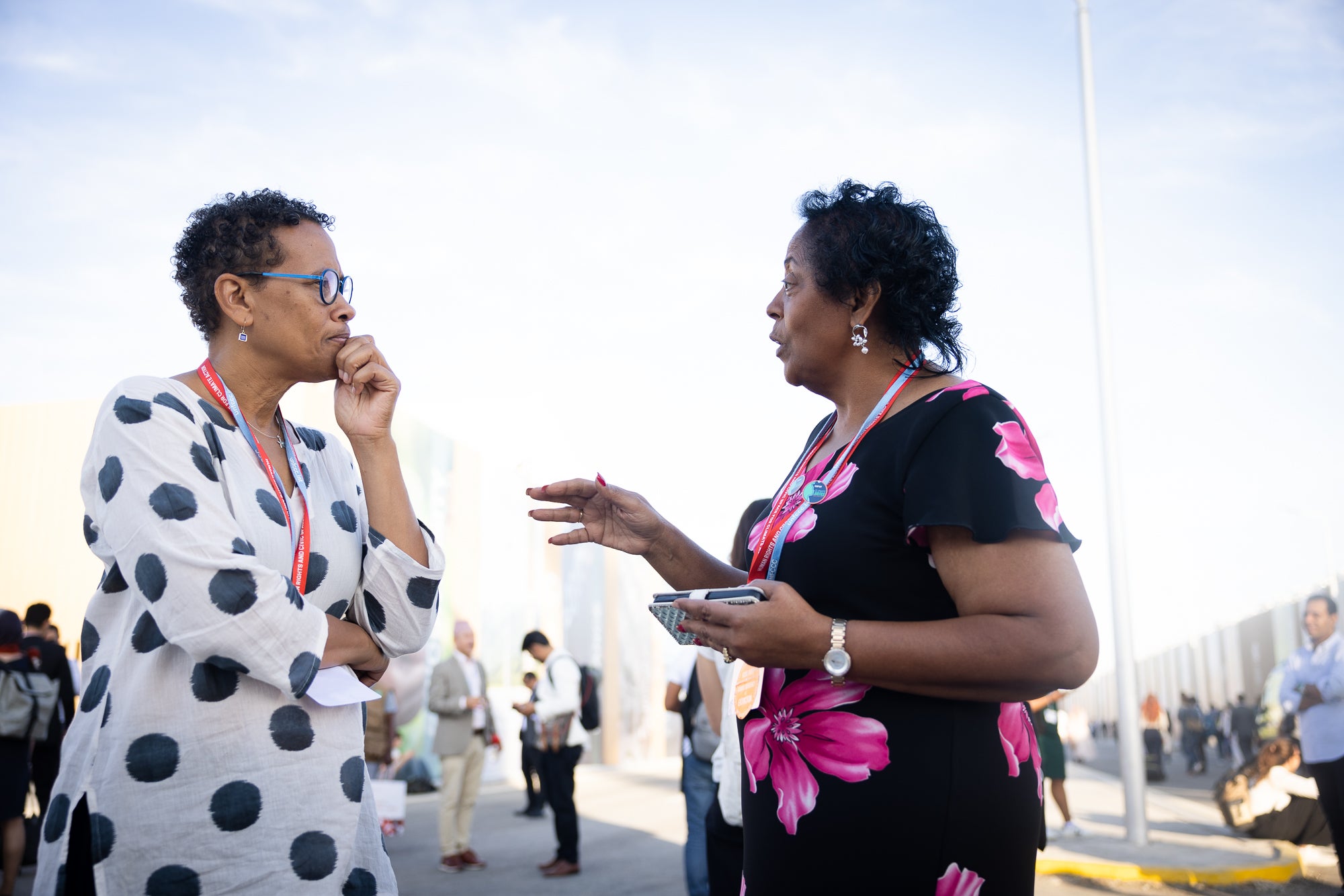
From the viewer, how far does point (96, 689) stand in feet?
6.02

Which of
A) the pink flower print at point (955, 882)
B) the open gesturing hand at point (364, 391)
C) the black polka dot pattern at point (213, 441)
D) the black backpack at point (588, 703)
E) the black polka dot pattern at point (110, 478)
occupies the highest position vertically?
the open gesturing hand at point (364, 391)

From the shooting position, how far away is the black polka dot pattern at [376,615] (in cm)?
212

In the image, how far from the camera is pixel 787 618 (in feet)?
5.30

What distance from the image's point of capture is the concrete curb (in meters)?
7.49

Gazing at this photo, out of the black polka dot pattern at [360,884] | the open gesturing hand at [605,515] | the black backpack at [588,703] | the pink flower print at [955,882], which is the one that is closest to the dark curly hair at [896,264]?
the open gesturing hand at [605,515]

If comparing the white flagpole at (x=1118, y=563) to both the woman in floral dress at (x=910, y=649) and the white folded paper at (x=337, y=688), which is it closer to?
the woman in floral dress at (x=910, y=649)

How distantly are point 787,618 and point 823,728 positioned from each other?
0.81ft

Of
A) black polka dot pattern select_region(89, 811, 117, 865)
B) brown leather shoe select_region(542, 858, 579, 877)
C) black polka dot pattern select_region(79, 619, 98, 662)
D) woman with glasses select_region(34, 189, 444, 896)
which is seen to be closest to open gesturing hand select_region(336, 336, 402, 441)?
woman with glasses select_region(34, 189, 444, 896)

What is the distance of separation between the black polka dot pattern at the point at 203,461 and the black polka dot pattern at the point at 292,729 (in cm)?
45

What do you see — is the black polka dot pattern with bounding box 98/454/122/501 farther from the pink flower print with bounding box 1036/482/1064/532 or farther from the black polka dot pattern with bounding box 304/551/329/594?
the pink flower print with bounding box 1036/482/1064/532

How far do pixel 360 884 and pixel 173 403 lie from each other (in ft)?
3.20

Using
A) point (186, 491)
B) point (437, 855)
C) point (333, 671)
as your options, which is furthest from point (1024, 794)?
point (437, 855)

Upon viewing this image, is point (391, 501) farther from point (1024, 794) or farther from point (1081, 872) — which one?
point (1081, 872)

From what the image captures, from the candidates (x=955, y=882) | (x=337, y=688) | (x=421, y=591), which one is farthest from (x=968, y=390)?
(x=337, y=688)
